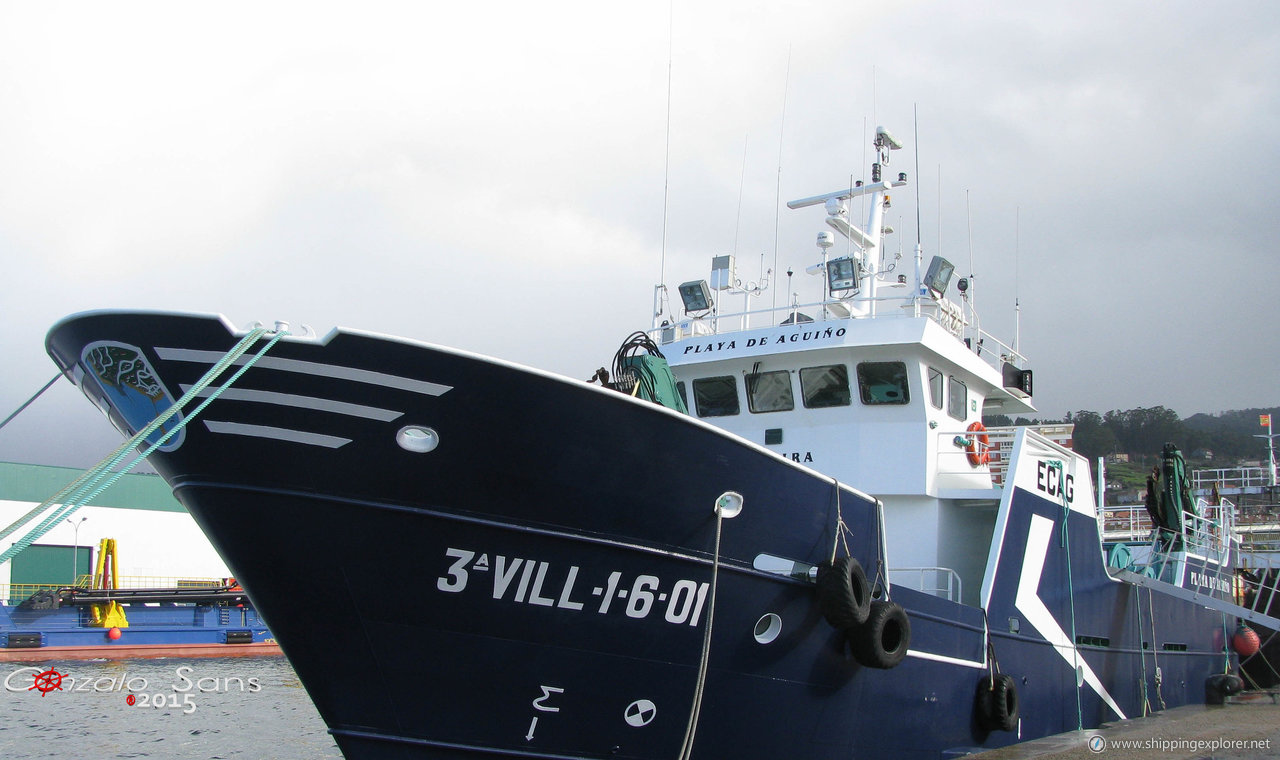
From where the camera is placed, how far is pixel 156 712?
1533 centimetres

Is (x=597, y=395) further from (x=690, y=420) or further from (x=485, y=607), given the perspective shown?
(x=485, y=607)

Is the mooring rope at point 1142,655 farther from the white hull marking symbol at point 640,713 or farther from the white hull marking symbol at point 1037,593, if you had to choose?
the white hull marking symbol at point 640,713

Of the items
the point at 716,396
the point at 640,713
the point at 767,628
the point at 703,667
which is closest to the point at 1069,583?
the point at 716,396

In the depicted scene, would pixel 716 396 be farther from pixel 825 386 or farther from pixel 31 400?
pixel 31 400

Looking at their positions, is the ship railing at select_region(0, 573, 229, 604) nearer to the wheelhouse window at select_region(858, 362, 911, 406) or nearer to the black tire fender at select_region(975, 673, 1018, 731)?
the wheelhouse window at select_region(858, 362, 911, 406)

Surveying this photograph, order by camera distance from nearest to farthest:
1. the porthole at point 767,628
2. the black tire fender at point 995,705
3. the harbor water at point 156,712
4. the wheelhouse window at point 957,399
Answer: the porthole at point 767,628 < the black tire fender at point 995,705 < the wheelhouse window at point 957,399 < the harbor water at point 156,712

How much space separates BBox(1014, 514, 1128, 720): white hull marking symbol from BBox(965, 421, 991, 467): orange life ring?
0.81 meters

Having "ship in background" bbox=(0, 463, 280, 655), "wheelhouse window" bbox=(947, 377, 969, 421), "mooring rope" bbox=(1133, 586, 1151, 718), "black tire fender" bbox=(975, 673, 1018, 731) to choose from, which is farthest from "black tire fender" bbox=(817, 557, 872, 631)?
"ship in background" bbox=(0, 463, 280, 655)

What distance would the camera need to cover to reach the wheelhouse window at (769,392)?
10102mm

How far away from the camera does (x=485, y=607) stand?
5.58 m

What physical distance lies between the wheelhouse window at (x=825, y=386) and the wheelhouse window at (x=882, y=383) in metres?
0.16

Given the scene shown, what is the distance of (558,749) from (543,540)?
4.32ft

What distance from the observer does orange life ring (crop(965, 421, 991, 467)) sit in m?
10.0

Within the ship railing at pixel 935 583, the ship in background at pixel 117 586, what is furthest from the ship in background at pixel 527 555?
Result: the ship in background at pixel 117 586
